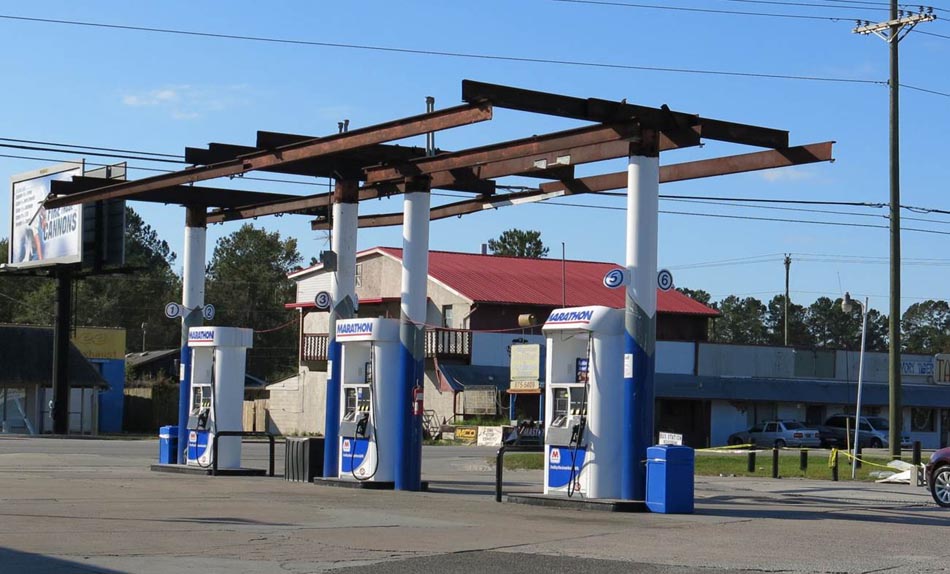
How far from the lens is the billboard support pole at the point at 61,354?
54688 millimetres

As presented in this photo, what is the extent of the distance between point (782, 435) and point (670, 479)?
39602 mm

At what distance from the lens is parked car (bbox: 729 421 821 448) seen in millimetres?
56625

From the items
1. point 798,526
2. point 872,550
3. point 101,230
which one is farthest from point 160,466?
point 101,230

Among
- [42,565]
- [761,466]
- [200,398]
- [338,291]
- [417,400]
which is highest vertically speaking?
[338,291]

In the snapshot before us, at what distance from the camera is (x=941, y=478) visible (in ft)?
70.4

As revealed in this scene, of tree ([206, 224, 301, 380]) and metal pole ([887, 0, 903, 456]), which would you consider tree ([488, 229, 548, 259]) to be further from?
metal pole ([887, 0, 903, 456])

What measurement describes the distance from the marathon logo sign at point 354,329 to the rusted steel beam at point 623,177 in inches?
175

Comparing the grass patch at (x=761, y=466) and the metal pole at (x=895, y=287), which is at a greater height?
the metal pole at (x=895, y=287)

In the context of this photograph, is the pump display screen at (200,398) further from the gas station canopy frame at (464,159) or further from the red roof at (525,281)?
the red roof at (525,281)

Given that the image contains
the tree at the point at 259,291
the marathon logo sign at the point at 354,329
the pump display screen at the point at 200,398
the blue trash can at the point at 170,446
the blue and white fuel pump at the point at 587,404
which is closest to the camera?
the blue and white fuel pump at the point at 587,404

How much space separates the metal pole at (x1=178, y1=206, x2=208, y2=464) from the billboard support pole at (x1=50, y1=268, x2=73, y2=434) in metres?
27.5

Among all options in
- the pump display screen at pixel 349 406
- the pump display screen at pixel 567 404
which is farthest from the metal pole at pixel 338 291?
the pump display screen at pixel 567 404

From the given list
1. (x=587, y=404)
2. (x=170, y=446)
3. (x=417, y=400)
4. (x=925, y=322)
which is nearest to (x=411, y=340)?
(x=417, y=400)

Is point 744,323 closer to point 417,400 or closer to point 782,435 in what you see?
point 782,435
